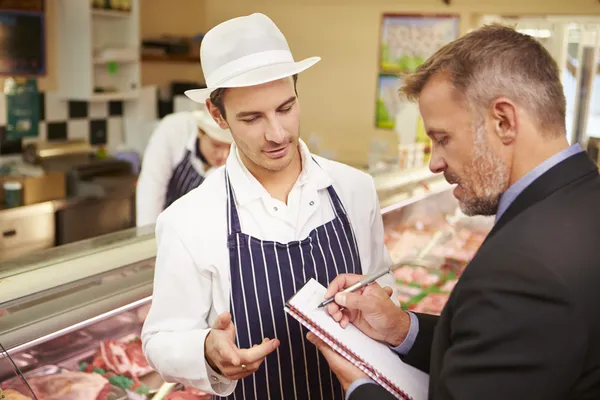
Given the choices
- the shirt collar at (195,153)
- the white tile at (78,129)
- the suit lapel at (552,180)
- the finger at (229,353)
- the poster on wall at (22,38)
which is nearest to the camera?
the suit lapel at (552,180)

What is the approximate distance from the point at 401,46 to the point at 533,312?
636cm

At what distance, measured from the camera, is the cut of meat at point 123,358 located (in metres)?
2.24

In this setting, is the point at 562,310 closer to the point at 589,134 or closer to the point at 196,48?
the point at 589,134

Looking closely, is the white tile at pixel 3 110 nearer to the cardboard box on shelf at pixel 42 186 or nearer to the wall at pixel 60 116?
the wall at pixel 60 116

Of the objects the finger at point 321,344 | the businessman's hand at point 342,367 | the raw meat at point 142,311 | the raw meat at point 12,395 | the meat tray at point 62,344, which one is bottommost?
the raw meat at point 12,395

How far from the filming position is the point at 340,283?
65.2 inches

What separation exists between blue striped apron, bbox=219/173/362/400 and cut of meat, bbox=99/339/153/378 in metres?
0.59

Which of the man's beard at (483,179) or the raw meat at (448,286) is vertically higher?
the man's beard at (483,179)

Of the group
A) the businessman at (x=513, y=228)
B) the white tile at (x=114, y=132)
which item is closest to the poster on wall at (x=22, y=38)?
the white tile at (x=114, y=132)

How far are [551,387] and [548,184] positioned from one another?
37 cm

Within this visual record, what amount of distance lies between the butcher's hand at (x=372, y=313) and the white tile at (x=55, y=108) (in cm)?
500

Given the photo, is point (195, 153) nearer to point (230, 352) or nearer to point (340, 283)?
point (340, 283)

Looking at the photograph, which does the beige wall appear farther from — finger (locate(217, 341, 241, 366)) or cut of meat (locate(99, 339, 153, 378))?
finger (locate(217, 341, 241, 366))

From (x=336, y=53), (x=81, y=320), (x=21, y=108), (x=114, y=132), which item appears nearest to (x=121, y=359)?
(x=81, y=320)
